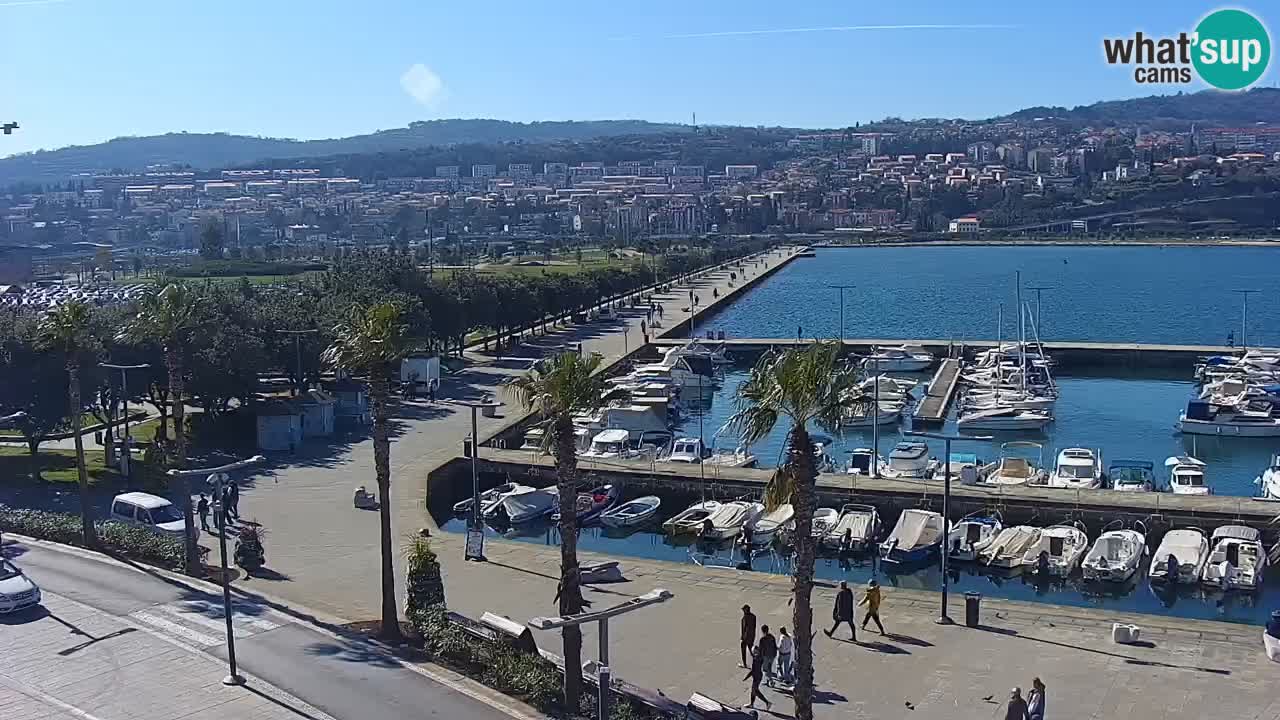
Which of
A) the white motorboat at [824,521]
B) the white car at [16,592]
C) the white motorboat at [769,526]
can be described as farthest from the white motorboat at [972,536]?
the white car at [16,592]

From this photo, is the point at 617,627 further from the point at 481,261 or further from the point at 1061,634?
the point at 481,261

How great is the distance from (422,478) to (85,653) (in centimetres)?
1173

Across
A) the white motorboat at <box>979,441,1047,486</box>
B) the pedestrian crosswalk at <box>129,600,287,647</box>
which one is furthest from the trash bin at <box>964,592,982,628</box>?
the white motorboat at <box>979,441,1047,486</box>

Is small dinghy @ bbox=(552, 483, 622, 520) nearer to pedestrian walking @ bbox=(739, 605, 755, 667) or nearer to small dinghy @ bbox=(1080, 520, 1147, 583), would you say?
small dinghy @ bbox=(1080, 520, 1147, 583)

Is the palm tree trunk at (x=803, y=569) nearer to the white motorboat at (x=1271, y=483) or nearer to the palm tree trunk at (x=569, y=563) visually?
the palm tree trunk at (x=569, y=563)

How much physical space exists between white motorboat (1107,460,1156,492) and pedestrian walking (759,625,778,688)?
51.6 ft

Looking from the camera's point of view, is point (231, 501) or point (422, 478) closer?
point (231, 501)

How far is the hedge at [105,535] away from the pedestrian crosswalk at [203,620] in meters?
1.96

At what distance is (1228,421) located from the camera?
122 ft

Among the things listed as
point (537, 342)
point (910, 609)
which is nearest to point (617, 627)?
point (910, 609)

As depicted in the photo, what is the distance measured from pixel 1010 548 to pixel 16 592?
56.5 feet

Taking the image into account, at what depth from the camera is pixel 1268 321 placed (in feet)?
238

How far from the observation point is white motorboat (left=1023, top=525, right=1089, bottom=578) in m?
23.4

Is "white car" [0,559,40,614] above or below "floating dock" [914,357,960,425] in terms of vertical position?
above
